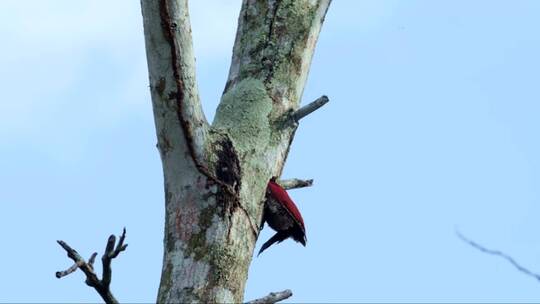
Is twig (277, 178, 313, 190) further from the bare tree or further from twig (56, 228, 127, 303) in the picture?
twig (56, 228, 127, 303)

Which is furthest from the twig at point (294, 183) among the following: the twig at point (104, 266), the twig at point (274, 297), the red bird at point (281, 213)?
the twig at point (104, 266)

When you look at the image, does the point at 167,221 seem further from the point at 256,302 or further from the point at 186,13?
the point at 186,13

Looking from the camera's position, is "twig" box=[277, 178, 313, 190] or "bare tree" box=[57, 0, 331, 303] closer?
"bare tree" box=[57, 0, 331, 303]

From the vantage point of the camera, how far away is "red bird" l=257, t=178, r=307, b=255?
447 cm

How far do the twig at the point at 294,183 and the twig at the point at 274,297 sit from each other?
75cm

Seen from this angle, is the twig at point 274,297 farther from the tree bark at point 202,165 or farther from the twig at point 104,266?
the twig at point 104,266

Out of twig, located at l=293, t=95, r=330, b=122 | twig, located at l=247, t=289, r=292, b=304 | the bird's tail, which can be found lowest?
twig, located at l=247, t=289, r=292, b=304

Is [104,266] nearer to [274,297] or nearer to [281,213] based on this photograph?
[274,297]

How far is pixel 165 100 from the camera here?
13.5 feet

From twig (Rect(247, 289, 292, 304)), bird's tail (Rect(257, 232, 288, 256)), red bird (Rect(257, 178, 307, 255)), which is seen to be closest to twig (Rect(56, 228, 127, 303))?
twig (Rect(247, 289, 292, 304))

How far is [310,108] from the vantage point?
460 cm

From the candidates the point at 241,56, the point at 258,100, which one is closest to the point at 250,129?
the point at 258,100

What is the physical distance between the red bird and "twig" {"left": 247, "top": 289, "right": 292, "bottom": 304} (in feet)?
1.73

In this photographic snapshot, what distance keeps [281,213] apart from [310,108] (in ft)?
1.57
